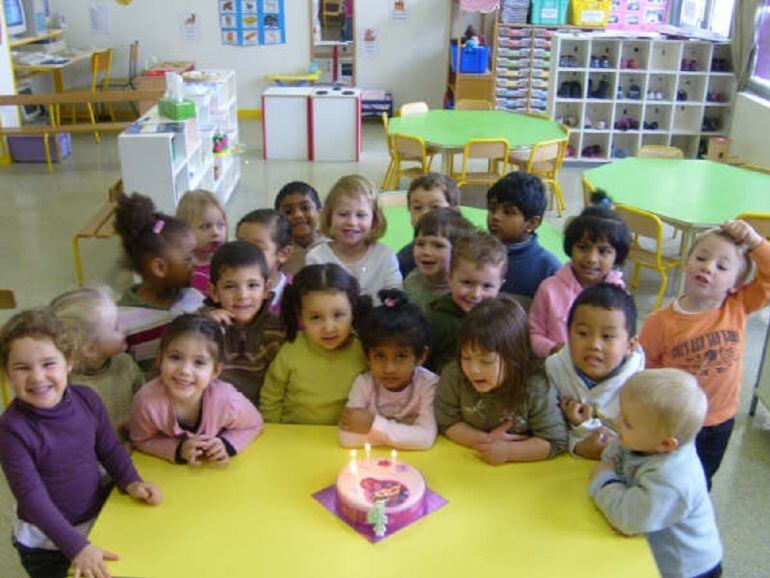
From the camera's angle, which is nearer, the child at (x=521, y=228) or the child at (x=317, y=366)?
the child at (x=317, y=366)

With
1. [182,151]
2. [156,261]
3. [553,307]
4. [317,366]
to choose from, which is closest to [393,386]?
[317,366]

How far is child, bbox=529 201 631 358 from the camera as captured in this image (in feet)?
7.97

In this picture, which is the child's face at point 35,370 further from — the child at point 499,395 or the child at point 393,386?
the child at point 499,395

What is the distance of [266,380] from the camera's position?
214cm

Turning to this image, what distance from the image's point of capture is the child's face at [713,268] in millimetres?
2254

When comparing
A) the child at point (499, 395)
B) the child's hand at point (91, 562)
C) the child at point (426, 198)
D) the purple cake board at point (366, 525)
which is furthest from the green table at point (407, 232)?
the child's hand at point (91, 562)

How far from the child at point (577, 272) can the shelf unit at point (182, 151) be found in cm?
341

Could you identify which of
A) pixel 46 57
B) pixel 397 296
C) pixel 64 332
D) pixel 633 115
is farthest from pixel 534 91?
pixel 64 332

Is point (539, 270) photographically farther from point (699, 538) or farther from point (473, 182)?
point (473, 182)

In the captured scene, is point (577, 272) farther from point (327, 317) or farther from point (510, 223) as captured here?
point (327, 317)

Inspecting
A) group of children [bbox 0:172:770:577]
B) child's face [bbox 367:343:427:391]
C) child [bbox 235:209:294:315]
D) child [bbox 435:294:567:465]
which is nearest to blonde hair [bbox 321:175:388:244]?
child [bbox 235:209:294:315]

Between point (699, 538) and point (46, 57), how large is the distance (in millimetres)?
9425

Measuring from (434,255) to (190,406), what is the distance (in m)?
1.06

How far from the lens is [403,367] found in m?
2.04
